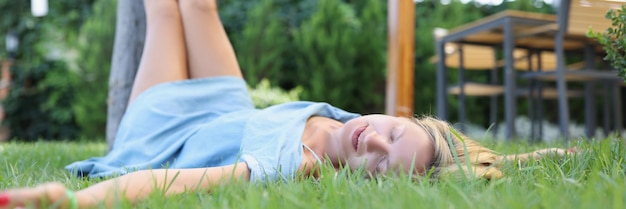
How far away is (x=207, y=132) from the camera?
78.5 inches

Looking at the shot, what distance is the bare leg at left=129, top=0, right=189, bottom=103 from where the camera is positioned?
2453 millimetres

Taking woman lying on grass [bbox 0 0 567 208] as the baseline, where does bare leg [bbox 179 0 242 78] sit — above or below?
above

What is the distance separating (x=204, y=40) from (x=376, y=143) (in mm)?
1119

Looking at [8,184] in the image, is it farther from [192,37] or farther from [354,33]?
[354,33]

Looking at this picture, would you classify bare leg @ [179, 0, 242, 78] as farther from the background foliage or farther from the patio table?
the background foliage

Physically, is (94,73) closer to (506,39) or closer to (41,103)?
(41,103)

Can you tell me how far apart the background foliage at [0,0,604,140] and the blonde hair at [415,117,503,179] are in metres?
4.50

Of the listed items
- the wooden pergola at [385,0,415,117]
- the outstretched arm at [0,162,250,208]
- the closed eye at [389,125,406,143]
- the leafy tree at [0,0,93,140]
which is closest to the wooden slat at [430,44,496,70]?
the wooden pergola at [385,0,415,117]

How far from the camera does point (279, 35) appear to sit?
6660 mm

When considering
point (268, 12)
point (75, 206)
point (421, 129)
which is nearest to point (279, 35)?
point (268, 12)

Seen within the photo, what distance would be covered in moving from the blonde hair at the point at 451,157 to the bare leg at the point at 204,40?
1006 mm

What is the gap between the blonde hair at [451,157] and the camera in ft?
4.67

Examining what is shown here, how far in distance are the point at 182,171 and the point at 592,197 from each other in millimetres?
816

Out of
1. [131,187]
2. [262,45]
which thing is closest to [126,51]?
[131,187]
